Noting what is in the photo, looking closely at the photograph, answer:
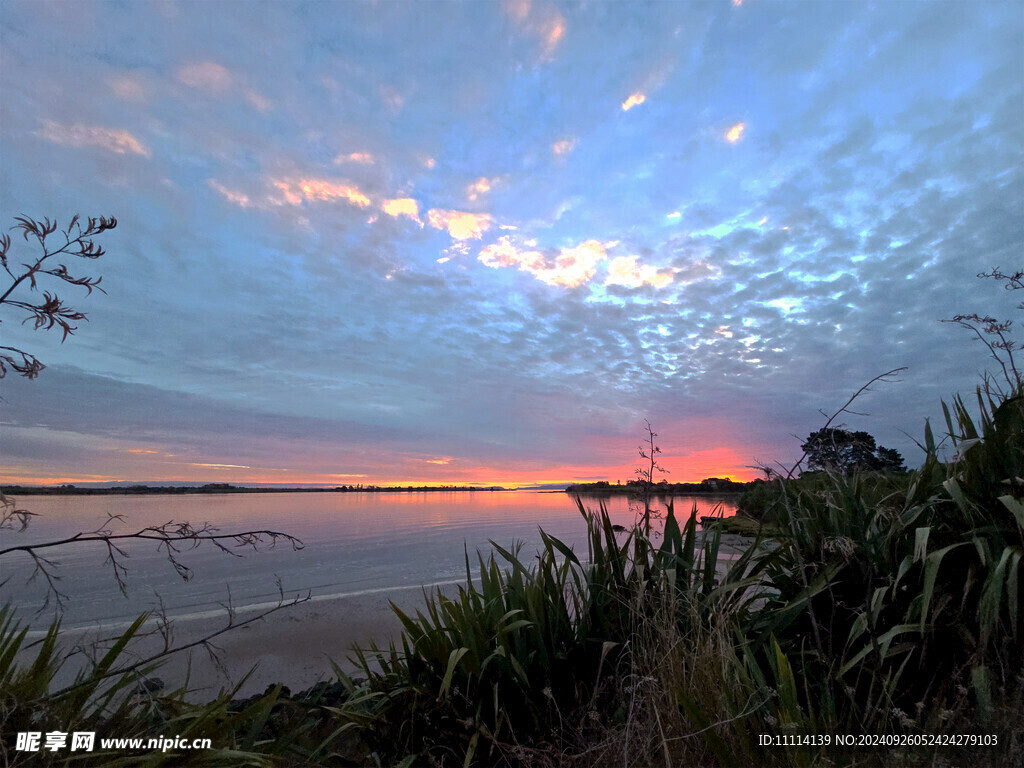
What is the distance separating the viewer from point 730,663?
311 centimetres

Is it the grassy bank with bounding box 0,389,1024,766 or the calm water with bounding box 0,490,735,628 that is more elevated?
the grassy bank with bounding box 0,389,1024,766

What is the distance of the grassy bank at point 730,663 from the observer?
8.43ft

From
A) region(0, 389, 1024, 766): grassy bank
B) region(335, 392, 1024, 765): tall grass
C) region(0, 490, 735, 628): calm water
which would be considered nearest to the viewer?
region(0, 389, 1024, 766): grassy bank

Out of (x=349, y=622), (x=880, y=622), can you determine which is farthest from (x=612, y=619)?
(x=349, y=622)

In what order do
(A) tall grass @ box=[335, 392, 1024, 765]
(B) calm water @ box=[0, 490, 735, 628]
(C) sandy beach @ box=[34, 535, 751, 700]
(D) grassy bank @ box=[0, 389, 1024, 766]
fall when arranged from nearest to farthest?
(D) grassy bank @ box=[0, 389, 1024, 766], (A) tall grass @ box=[335, 392, 1024, 765], (C) sandy beach @ box=[34, 535, 751, 700], (B) calm water @ box=[0, 490, 735, 628]

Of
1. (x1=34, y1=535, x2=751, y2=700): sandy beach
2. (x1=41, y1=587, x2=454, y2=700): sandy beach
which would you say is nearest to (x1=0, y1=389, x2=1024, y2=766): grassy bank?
(x1=34, y1=535, x2=751, y2=700): sandy beach

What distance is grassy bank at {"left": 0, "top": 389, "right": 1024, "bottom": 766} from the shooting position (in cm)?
257

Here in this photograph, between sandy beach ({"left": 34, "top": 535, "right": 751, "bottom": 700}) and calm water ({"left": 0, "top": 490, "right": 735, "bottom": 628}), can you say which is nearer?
sandy beach ({"left": 34, "top": 535, "right": 751, "bottom": 700})

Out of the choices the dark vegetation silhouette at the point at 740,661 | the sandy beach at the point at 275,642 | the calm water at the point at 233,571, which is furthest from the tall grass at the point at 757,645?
the sandy beach at the point at 275,642

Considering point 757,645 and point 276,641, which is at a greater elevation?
point 757,645

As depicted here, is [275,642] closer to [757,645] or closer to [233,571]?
[233,571]

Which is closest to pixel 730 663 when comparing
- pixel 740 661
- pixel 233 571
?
pixel 740 661

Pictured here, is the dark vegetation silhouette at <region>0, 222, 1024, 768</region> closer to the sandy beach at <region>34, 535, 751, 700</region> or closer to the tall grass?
the tall grass

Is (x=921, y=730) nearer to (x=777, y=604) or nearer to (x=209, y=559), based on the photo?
(x=777, y=604)
